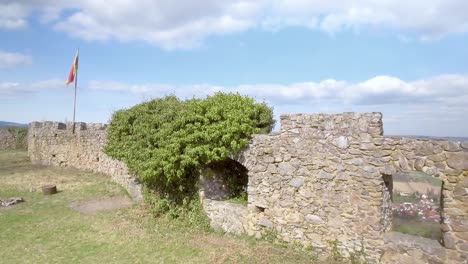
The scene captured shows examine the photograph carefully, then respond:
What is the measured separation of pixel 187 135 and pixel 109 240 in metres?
3.40

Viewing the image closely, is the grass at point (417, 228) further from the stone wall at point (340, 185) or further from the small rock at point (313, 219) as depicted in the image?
the small rock at point (313, 219)

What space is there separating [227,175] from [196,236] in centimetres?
201

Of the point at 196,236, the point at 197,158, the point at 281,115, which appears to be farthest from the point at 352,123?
the point at 196,236

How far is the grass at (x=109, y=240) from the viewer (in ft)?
25.1

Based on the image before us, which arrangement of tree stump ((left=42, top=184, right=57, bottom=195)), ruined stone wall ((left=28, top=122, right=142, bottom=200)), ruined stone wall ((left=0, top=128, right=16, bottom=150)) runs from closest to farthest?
tree stump ((left=42, top=184, right=57, bottom=195)) → ruined stone wall ((left=28, top=122, right=142, bottom=200)) → ruined stone wall ((left=0, top=128, right=16, bottom=150))

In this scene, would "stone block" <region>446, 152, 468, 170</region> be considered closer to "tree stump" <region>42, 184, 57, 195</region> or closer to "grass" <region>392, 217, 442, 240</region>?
"grass" <region>392, 217, 442, 240</region>

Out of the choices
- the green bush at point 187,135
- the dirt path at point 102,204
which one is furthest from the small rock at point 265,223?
the dirt path at point 102,204

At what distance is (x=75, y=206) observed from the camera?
12.0 m

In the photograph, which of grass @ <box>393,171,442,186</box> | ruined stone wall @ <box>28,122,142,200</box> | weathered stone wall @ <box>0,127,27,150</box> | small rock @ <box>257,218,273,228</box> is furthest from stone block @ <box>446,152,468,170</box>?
weathered stone wall @ <box>0,127,27,150</box>

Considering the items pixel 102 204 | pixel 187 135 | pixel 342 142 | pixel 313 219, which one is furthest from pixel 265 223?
pixel 102 204

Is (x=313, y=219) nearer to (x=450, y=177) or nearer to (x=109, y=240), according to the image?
(x=450, y=177)

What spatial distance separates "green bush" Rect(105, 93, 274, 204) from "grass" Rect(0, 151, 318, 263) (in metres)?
1.30

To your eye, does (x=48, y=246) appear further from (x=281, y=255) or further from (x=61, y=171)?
(x=61, y=171)

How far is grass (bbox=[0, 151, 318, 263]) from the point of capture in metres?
7.65
